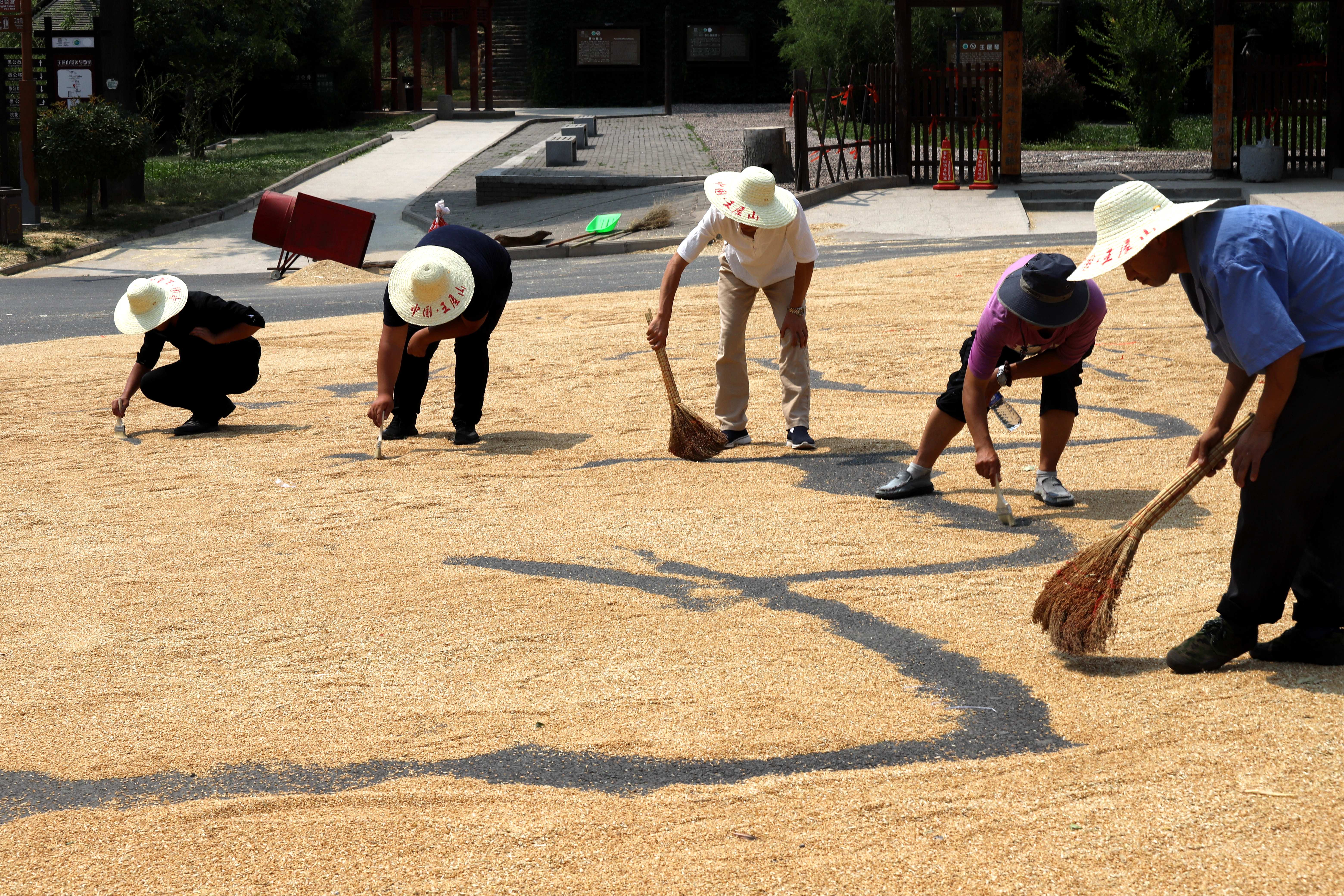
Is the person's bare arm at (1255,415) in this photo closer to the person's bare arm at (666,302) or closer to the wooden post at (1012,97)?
the person's bare arm at (666,302)

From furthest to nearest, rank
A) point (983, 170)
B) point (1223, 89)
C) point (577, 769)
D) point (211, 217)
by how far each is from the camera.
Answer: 1. point (211, 217)
2. point (983, 170)
3. point (1223, 89)
4. point (577, 769)

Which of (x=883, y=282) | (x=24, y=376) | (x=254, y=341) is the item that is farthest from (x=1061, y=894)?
(x=883, y=282)

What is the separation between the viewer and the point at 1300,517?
370 centimetres

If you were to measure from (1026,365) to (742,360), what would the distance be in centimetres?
198

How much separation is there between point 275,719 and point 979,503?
3327 millimetres

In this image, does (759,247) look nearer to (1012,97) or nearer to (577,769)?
(577,769)

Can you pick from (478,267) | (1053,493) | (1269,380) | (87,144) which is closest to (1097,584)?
(1269,380)

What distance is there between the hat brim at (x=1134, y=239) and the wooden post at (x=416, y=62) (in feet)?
119

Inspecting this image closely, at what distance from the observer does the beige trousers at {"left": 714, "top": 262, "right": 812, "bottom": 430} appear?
22.9 feet

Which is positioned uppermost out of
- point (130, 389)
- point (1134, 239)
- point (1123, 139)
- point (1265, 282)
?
point (1123, 139)

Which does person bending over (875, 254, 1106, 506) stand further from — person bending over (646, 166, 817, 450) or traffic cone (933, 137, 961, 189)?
traffic cone (933, 137, 961, 189)

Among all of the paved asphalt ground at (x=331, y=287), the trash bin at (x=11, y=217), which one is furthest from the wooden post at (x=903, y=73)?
the trash bin at (x=11, y=217)

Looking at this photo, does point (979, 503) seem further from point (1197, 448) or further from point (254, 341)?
point (254, 341)

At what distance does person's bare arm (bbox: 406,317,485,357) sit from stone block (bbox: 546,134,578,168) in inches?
666
